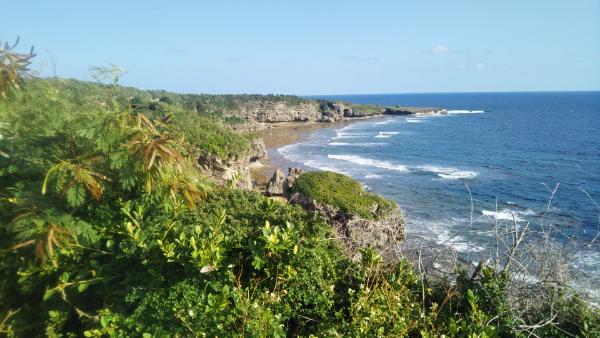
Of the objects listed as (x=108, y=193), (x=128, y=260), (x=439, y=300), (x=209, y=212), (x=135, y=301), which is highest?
(x=108, y=193)

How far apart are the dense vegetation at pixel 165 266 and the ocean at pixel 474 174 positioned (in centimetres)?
218

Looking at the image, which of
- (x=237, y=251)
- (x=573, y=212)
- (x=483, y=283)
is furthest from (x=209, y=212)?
(x=573, y=212)

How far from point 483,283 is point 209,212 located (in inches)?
145

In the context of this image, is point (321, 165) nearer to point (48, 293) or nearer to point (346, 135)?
point (346, 135)

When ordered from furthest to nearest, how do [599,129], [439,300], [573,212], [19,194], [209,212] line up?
[599,129] → [573,212] → [209,212] → [439,300] → [19,194]

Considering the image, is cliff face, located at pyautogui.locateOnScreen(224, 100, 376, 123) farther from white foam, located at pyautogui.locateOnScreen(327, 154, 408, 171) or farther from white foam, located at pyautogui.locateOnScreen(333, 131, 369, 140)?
white foam, located at pyautogui.locateOnScreen(327, 154, 408, 171)

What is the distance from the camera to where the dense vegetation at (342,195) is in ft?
64.2

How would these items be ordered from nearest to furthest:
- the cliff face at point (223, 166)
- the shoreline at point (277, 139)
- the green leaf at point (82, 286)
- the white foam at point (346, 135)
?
the green leaf at point (82, 286)
the cliff face at point (223, 166)
the shoreline at point (277, 139)
the white foam at point (346, 135)

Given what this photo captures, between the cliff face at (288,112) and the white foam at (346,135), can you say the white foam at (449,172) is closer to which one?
the white foam at (346,135)

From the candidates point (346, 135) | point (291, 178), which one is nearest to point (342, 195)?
point (291, 178)

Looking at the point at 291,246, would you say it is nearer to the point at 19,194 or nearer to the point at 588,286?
the point at 19,194

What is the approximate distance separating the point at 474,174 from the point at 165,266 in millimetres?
40623

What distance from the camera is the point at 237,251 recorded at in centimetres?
479

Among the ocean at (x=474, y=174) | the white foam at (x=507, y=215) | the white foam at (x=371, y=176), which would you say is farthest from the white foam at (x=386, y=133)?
the white foam at (x=507, y=215)
